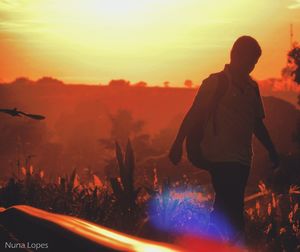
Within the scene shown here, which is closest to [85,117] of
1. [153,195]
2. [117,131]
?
[117,131]

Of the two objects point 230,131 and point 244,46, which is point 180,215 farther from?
point 244,46

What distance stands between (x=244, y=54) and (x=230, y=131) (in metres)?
Result: 0.56

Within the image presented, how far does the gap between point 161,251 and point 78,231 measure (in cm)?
21

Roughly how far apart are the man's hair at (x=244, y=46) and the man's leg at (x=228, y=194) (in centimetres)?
79

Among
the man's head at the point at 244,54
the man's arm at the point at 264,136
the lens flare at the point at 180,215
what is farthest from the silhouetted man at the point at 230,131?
the lens flare at the point at 180,215

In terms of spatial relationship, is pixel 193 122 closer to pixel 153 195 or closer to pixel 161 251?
pixel 153 195

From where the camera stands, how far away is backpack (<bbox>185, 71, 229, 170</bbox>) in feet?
15.5

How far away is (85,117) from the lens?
148 metres

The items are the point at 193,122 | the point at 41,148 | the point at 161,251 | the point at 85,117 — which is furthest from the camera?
the point at 85,117

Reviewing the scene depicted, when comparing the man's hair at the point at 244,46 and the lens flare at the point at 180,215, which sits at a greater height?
the man's hair at the point at 244,46

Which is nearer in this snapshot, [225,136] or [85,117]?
[225,136]

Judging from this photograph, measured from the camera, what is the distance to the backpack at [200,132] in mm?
4730

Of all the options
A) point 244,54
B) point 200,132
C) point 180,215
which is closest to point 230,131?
point 200,132

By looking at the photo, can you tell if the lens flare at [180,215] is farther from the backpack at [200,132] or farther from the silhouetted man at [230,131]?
the backpack at [200,132]
